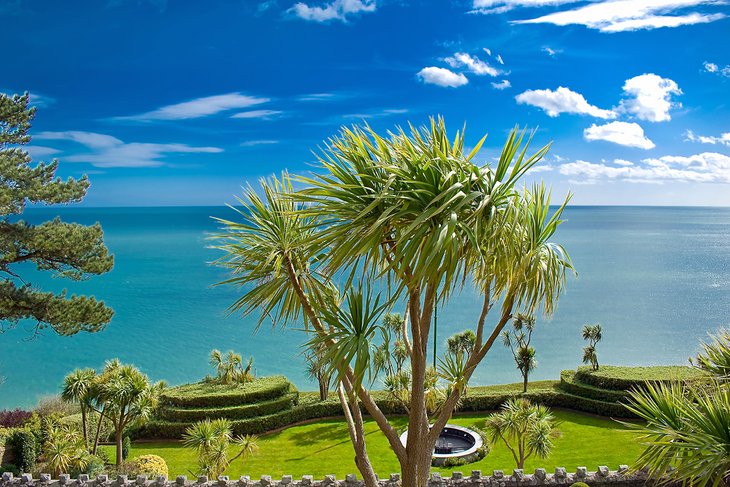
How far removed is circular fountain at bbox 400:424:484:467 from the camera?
18.8 metres

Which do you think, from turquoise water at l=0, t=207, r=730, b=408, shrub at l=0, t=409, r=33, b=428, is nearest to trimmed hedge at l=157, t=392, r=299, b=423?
turquoise water at l=0, t=207, r=730, b=408

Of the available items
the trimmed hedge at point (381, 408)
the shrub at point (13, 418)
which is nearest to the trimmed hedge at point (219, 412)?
the trimmed hedge at point (381, 408)

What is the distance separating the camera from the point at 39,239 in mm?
17938

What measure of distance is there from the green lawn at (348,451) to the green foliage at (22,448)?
382 centimetres

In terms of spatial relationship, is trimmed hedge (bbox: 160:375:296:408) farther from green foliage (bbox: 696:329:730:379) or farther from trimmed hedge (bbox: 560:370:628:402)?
green foliage (bbox: 696:329:730:379)

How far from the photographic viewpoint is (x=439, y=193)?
6.73 m

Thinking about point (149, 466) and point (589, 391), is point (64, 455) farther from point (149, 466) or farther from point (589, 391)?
point (589, 391)

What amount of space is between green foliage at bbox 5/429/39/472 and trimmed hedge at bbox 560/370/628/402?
20.0 m

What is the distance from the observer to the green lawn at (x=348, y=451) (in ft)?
61.3

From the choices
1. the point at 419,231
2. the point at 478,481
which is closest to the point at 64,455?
the point at 478,481

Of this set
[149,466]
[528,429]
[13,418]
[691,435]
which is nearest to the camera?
[691,435]

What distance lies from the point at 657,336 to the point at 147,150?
14222 cm

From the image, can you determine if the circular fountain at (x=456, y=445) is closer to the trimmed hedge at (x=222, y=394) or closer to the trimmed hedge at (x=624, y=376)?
the trimmed hedge at (x=222, y=394)

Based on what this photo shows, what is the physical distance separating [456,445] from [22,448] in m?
13.5
